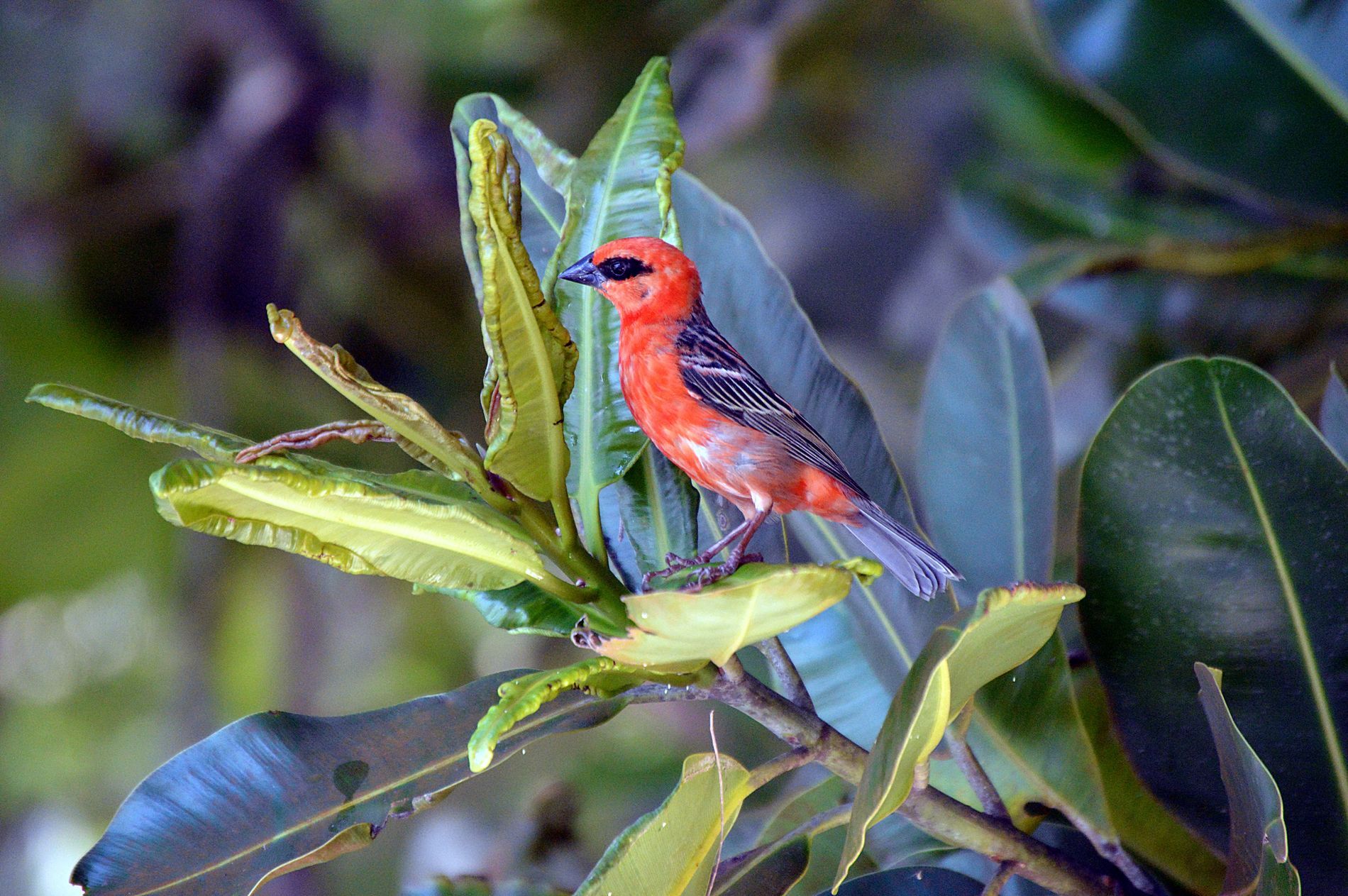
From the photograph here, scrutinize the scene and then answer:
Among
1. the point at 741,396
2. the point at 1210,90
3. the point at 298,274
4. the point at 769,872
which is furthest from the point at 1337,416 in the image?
the point at 298,274

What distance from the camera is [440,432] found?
63cm

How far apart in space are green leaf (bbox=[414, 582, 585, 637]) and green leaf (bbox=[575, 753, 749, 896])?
11cm

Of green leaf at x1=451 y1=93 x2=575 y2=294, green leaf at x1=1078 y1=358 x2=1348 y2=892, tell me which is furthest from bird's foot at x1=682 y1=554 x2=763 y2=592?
green leaf at x1=1078 y1=358 x2=1348 y2=892

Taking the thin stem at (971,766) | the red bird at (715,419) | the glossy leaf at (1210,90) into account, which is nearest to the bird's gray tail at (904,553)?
the red bird at (715,419)

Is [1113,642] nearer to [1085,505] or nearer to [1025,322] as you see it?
[1085,505]

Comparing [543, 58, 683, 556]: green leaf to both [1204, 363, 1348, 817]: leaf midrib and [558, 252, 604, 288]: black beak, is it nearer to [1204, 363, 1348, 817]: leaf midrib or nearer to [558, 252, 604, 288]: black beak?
[558, 252, 604, 288]: black beak

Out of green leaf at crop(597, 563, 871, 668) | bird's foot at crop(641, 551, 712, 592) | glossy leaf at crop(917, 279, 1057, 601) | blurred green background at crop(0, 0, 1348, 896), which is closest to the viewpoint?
→ green leaf at crop(597, 563, 871, 668)

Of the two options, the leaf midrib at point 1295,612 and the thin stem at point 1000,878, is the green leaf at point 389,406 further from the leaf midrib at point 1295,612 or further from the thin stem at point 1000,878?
the leaf midrib at point 1295,612

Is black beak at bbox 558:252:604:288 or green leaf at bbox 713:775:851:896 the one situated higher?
black beak at bbox 558:252:604:288

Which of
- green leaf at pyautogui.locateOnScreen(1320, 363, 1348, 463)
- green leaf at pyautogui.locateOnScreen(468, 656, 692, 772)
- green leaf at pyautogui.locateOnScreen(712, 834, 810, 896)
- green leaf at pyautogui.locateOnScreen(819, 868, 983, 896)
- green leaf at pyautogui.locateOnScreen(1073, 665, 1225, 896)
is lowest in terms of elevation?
green leaf at pyautogui.locateOnScreen(1073, 665, 1225, 896)

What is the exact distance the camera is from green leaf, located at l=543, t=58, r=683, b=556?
2.37ft

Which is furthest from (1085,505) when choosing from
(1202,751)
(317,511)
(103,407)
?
(103,407)

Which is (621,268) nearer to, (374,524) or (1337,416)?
(374,524)

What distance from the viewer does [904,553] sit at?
0.84 metres
